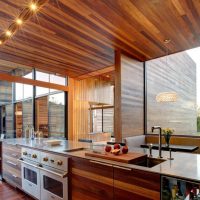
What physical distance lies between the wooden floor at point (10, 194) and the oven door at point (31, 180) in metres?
0.20

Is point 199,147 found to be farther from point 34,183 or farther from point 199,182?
point 34,183

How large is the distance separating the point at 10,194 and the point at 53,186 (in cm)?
133

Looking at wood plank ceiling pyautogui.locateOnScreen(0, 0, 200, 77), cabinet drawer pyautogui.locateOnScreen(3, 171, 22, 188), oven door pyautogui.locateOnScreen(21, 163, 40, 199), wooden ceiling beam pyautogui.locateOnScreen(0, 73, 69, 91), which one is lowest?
cabinet drawer pyautogui.locateOnScreen(3, 171, 22, 188)

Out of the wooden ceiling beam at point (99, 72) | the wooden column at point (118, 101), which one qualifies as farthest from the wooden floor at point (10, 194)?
the wooden ceiling beam at point (99, 72)

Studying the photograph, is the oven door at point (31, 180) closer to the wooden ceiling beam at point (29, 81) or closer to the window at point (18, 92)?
the wooden ceiling beam at point (29, 81)

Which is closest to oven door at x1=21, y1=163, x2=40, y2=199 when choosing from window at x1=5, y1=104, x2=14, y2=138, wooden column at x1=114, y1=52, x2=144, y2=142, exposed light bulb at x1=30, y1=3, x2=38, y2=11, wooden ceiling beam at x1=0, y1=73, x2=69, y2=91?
wooden column at x1=114, y1=52, x2=144, y2=142

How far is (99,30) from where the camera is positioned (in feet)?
9.94

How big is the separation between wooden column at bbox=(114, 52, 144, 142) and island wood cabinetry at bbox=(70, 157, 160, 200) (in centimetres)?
192

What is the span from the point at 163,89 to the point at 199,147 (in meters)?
1.72

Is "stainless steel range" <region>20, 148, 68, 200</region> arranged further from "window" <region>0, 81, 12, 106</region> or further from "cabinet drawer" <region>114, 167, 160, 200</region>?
"window" <region>0, 81, 12, 106</region>

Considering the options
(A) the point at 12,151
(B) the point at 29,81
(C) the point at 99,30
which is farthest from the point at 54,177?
(B) the point at 29,81

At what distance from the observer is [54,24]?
2.82 m

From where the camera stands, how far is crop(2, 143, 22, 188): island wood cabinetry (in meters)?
3.29

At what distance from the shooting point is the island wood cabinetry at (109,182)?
1.55 meters
